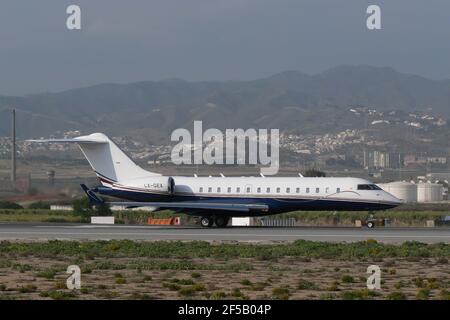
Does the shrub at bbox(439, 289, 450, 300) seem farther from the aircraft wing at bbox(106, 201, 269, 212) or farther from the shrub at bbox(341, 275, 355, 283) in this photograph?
the aircraft wing at bbox(106, 201, 269, 212)

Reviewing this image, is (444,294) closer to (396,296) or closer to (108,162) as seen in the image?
(396,296)

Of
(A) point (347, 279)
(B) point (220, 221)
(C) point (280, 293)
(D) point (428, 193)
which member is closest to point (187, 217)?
(B) point (220, 221)

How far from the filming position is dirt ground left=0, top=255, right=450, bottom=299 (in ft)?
76.8

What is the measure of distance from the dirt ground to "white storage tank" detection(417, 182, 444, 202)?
86.2 meters

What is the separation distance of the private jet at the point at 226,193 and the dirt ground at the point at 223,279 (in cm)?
2013

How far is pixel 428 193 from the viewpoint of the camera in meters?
120

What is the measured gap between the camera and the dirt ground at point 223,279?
76.8 feet

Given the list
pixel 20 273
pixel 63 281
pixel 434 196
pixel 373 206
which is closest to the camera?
pixel 63 281

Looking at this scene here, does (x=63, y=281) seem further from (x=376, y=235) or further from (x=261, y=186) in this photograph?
(x=261, y=186)

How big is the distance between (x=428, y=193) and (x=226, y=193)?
69159 mm

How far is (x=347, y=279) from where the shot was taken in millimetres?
26797

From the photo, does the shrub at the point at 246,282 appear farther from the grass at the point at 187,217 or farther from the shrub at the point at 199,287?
the grass at the point at 187,217
